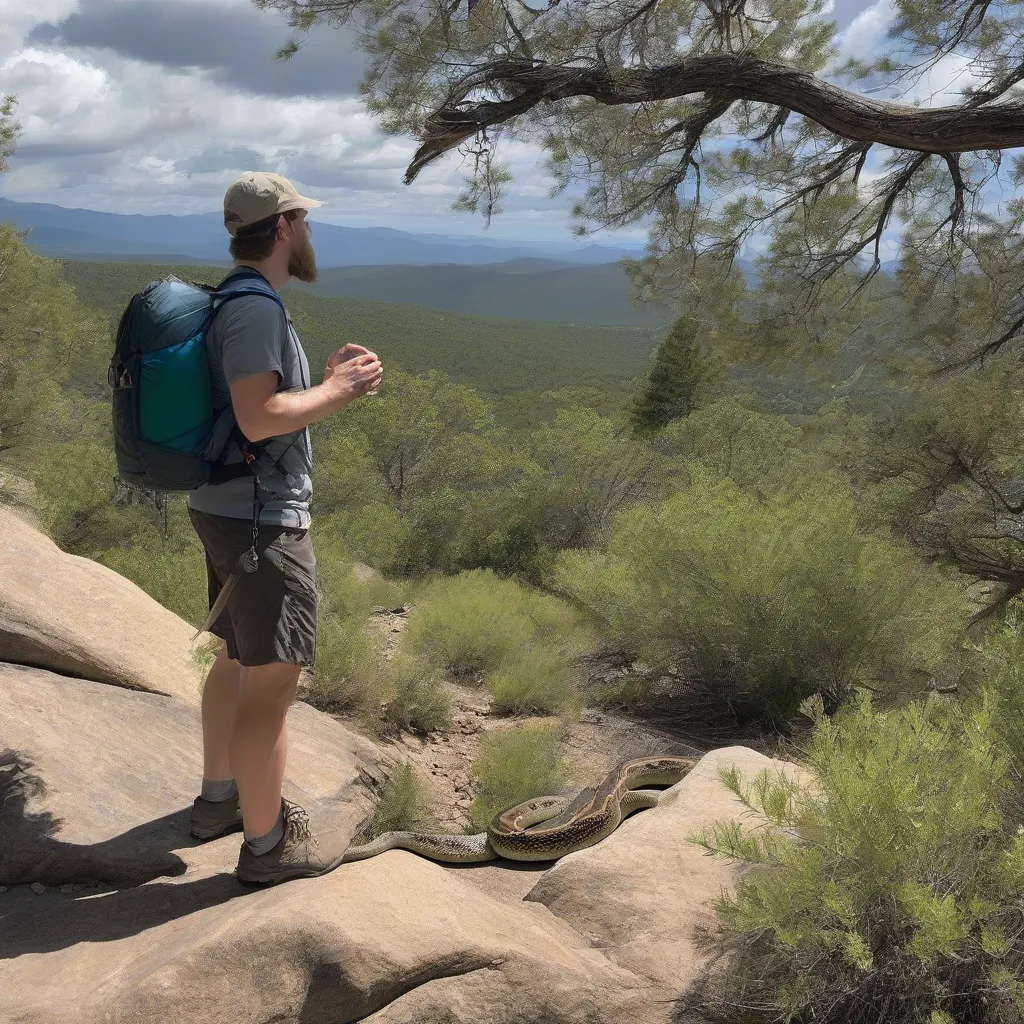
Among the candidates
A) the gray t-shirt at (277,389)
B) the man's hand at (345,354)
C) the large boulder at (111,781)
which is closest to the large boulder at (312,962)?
the large boulder at (111,781)

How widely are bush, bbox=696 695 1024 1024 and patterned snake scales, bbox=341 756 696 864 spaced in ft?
4.58

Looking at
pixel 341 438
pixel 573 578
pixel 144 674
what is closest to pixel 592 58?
pixel 144 674

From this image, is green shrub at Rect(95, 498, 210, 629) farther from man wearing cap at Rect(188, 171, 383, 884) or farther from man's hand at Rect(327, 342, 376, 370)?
man's hand at Rect(327, 342, 376, 370)

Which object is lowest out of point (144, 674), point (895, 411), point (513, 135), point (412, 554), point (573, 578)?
point (412, 554)

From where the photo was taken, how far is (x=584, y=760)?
6.84m

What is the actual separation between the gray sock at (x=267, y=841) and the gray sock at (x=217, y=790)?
1.47ft

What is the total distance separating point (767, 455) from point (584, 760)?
34.4 feet

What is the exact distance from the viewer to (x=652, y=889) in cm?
328

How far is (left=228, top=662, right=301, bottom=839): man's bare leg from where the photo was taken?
291 cm

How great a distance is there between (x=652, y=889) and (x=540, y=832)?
927 mm

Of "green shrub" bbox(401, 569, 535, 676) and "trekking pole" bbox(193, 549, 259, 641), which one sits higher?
"trekking pole" bbox(193, 549, 259, 641)

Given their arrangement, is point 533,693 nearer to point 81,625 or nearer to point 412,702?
point 412,702

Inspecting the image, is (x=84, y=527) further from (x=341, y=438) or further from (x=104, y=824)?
(x=104, y=824)

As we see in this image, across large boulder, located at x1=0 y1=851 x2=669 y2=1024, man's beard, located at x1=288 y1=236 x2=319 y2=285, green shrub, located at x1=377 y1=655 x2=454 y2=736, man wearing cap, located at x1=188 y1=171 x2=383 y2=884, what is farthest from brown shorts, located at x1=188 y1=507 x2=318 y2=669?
green shrub, located at x1=377 y1=655 x2=454 y2=736
